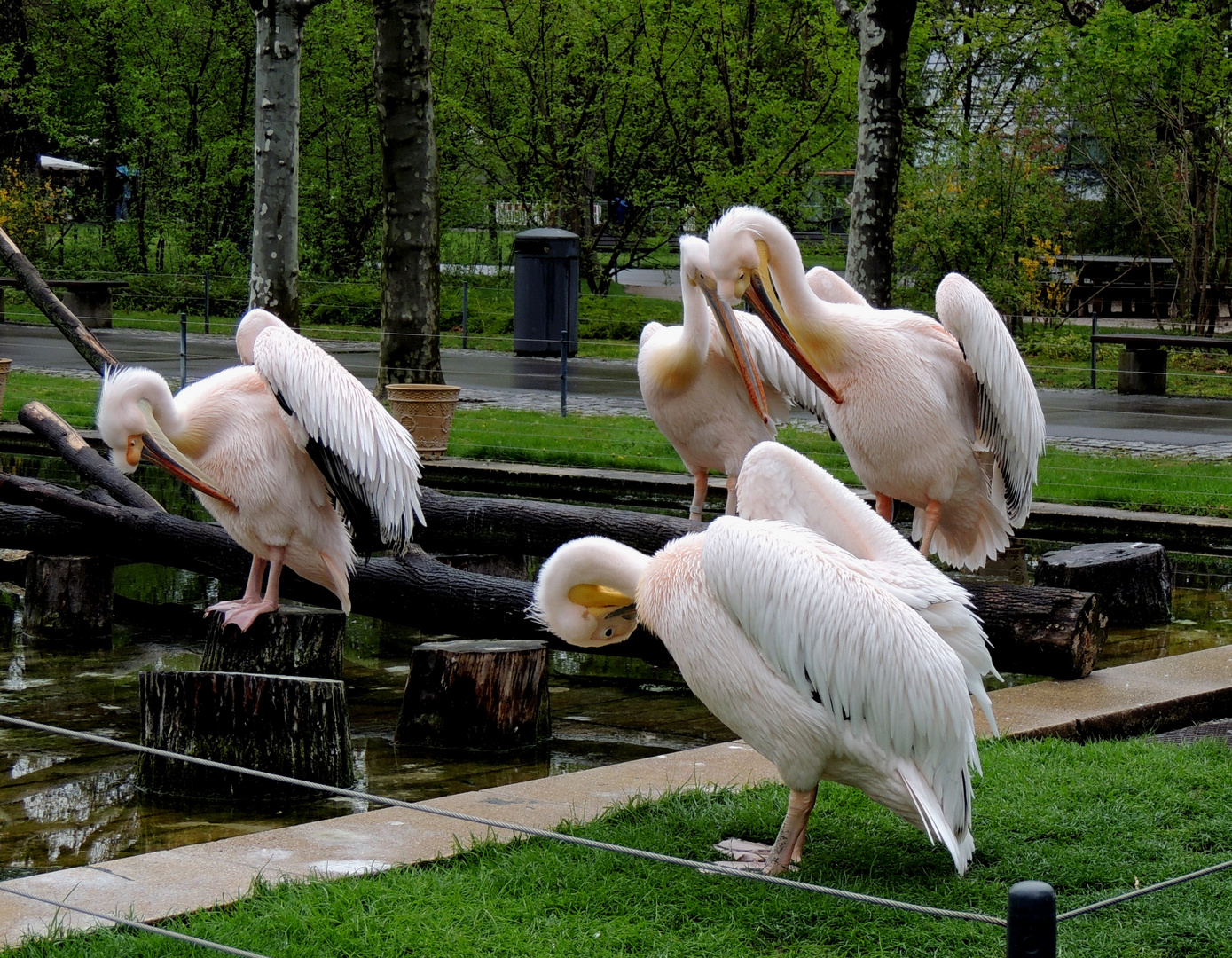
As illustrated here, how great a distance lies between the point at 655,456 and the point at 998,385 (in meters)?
5.74

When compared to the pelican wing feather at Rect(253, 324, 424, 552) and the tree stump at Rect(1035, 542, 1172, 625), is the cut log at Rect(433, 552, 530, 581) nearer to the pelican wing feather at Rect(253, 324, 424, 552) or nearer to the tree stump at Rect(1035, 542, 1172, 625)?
the pelican wing feather at Rect(253, 324, 424, 552)

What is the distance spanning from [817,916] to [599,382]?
13119 mm

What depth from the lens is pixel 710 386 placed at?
612cm

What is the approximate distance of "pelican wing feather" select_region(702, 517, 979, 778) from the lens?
11.1 ft

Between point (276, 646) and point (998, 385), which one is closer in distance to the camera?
point (998, 385)

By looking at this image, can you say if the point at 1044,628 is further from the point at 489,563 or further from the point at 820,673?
the point at 489,563

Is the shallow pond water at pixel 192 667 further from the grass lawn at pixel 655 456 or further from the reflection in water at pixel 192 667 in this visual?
the grass lawn at pixel 655 456

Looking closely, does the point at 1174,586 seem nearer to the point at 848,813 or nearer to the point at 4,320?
the point at 848,813

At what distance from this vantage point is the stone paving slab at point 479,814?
3371 millimetres

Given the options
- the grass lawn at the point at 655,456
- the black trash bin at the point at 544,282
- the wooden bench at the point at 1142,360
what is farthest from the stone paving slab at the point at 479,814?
the black trash bin at the point at 544,282

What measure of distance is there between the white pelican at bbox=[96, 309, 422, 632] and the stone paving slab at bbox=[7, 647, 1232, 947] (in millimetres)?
1529

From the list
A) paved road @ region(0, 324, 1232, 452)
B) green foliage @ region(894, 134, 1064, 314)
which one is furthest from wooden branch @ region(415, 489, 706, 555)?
green foliage @ region(894, 134, 1064, 314)

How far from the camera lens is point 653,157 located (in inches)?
843

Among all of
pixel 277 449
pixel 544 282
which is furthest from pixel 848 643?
pixel 544 282
